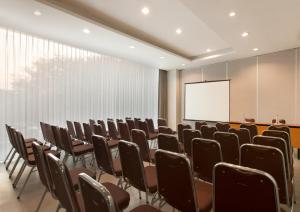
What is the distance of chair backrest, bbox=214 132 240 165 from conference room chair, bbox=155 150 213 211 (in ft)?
3.68

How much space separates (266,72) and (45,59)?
7.64 m

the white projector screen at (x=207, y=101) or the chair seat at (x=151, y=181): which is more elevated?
the white projector screen at (x=207, y=101)

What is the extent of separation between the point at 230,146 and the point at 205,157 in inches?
29.1

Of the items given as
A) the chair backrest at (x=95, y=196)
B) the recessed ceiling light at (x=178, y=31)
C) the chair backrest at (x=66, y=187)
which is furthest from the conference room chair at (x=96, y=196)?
the recessed ceiling light at (x=178, y=31)

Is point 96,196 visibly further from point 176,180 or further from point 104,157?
point 104,157

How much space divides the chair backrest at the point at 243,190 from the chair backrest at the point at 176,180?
0.71 feet

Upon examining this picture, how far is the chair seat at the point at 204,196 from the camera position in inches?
69.5

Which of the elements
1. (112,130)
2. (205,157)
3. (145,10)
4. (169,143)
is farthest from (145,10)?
(205,157)

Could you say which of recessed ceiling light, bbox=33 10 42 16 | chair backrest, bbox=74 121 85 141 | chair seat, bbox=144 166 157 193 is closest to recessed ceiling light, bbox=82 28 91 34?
recessed ceiling light, bbox=33 10 42 16

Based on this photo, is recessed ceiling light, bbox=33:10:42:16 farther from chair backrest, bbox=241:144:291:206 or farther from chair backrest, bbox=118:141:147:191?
chair backrest, bbox=241:144:291:206

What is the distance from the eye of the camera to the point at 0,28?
5000 millimetres

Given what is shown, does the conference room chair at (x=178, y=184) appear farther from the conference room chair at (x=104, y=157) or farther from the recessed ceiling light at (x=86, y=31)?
the recessed ceiling light at (x=86, y=31)

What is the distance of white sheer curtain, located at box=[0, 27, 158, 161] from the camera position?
5164 millimetres

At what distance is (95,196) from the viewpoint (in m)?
1.15
